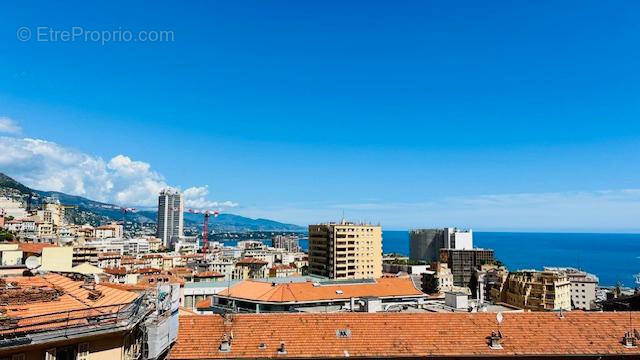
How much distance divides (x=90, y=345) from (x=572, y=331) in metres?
26.9

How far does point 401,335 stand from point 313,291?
3246 cm

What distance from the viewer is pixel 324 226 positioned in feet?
462

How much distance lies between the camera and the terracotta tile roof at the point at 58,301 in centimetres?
1320

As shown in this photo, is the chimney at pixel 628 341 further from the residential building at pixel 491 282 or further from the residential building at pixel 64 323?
the residential building at pixel 491 282

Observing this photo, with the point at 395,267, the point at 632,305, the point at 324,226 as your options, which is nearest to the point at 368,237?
the point at 324,226

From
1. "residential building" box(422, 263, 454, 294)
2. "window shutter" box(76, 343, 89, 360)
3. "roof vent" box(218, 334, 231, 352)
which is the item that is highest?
"window shutter" box(76, 343, 89, 360)

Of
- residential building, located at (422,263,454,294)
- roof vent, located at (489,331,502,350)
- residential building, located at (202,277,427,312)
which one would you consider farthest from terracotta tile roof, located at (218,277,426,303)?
residential building, located at (422,263,454,294)

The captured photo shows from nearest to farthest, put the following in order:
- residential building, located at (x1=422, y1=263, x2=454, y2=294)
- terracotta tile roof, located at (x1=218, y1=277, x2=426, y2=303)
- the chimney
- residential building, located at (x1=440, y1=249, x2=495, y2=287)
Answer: the chimney → terracotta tile roof, located at (x1=218, y1=277, x2=426, y2=303) → residential building, located at (x1=422, y1=263, x2=454, y2=294) → residential building, located at (x1=440, y1=249, x2=495, y2=287)

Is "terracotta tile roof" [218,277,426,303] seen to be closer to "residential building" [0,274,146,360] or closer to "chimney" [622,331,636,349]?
"chimney" [622,331,636,349]

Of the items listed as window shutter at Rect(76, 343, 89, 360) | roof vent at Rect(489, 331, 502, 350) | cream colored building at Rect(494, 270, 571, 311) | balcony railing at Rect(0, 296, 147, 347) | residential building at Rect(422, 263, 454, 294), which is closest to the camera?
balcony railing at Rect(0, 296, 147, 347)

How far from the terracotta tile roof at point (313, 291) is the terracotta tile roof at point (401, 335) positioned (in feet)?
85.7

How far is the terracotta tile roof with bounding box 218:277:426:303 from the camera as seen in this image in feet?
186

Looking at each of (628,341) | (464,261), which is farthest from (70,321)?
(464,261)

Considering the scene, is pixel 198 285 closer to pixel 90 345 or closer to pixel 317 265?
pixel 317 265
